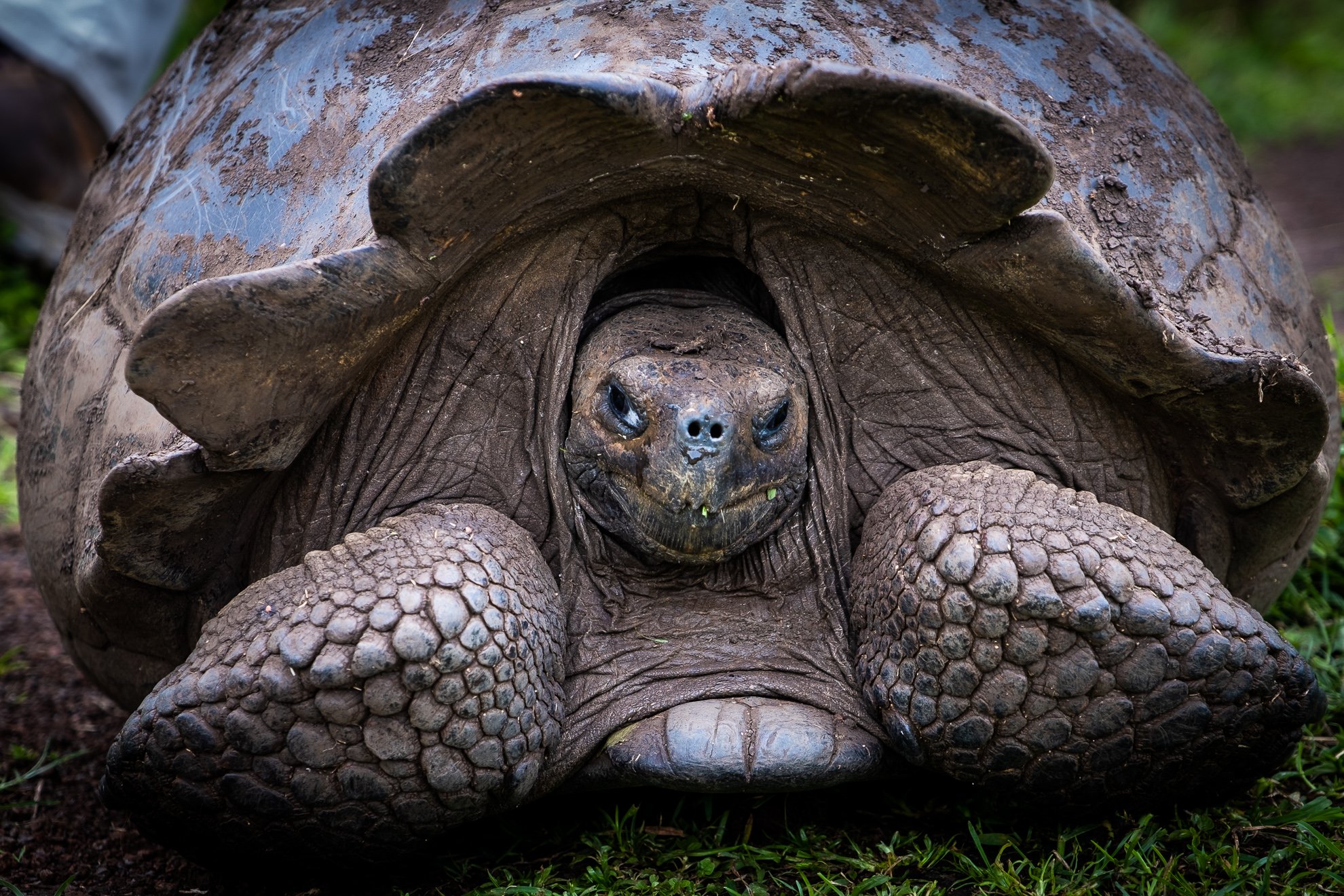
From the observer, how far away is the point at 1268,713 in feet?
7.36

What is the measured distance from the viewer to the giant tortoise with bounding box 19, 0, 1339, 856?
210 cm

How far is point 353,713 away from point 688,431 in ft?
2.39

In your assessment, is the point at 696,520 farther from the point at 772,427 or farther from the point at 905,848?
the point at 905,848

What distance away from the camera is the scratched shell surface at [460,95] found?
2309mm

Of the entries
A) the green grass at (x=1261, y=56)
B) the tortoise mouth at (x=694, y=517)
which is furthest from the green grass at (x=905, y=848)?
the green grass at (x=1261, y=56)

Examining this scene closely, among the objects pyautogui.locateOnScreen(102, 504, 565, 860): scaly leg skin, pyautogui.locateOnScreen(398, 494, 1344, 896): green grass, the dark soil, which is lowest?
the dark soil

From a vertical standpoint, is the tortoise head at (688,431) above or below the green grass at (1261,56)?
below

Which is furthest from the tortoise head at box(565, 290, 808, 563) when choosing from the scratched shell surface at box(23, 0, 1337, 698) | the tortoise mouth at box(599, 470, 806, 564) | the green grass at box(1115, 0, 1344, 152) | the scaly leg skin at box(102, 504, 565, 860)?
the green grass at box(1115, 0, 1344, 152)

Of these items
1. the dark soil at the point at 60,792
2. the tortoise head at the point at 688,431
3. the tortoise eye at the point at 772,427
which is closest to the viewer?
the tortoise head at the point at 688,431

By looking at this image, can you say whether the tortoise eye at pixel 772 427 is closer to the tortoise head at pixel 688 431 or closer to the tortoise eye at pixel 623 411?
the tortoise head at pixel 688 431

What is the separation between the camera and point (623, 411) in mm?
2336

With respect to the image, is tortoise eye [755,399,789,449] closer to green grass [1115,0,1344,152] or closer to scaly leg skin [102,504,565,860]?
scaly leg skin [102,504,565,860]

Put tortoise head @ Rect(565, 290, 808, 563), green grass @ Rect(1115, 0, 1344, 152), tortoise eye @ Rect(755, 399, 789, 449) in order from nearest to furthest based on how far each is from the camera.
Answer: tortoise head @ Rect(565, 290, 808, 563) < tortoise eye @ Rect(755, 399, 789, 449) < green grass @ Rect(1115, 0, 1344, 152)

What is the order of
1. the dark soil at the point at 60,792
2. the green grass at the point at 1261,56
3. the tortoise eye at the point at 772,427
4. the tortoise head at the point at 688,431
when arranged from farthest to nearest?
the green grass at the point at 1261,56, the dark soil at the point at 60,792, the tortoise eye at the point at 772,427, the tortoise head at the point at 688,431
